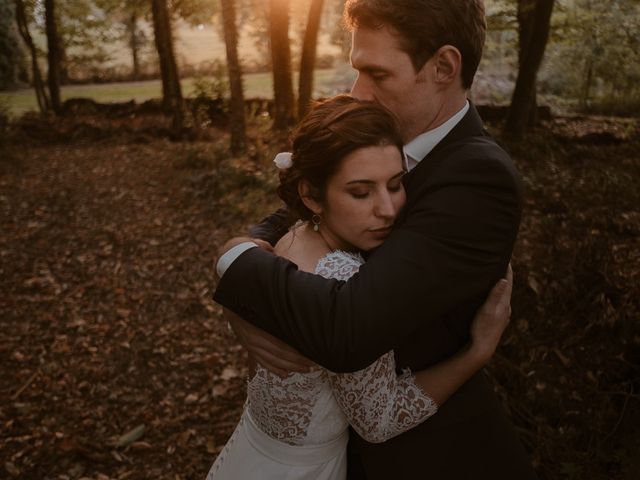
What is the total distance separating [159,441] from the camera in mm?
4391

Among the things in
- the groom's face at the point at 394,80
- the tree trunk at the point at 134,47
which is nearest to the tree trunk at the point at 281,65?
the groom's face at the point at 394,80

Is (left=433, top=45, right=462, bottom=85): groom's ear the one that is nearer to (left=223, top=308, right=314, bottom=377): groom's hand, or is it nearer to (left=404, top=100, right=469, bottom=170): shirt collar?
(left=404, top=100, right=469, bottom=170): shirt collar

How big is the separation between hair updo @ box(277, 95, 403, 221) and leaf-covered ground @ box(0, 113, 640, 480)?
2622 mm

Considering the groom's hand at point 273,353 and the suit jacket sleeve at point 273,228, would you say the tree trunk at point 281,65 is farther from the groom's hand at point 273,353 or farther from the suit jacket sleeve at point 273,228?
the groom's hand at point 273,353

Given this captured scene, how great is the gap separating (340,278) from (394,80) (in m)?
0.81

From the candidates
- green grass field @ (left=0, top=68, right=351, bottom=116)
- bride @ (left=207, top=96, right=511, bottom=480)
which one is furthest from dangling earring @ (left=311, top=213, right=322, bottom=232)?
green grass field @ (left=0, top=68, right=351, bottom=116)

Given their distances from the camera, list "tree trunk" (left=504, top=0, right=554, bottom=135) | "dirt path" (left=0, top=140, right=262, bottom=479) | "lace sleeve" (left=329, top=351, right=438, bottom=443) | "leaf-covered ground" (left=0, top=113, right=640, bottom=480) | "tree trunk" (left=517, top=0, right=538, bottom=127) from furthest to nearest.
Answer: "tree trunk" (left=517, top=0, right=538, bottom=127) < "tree trunk" (left=504, top=0, right=554, bottom=135) < "dirt path" (left=0, top=140, right=262, bottom=479) < "leaf-covered ground" (left=0, top=113, right=640, bottom=480) < "lace sleeve" (left=329, top=351, right=438, bottom=443)

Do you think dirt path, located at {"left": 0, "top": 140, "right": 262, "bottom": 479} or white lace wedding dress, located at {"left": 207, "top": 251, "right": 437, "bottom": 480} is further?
dirt path, located at {"left": 0, "top": 140, "right": 262, "bottom": 479}

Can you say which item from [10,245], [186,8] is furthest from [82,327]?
[186,8]

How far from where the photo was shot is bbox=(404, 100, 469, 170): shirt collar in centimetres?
196

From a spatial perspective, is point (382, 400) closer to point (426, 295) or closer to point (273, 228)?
point (426, 295)

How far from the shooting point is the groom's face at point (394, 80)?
1925 millimetres

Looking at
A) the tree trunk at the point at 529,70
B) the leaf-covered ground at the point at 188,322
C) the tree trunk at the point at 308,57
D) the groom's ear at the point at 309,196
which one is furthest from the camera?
the tree trunk at the point at 308,57

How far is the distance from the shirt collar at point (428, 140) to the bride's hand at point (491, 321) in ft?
1.84
